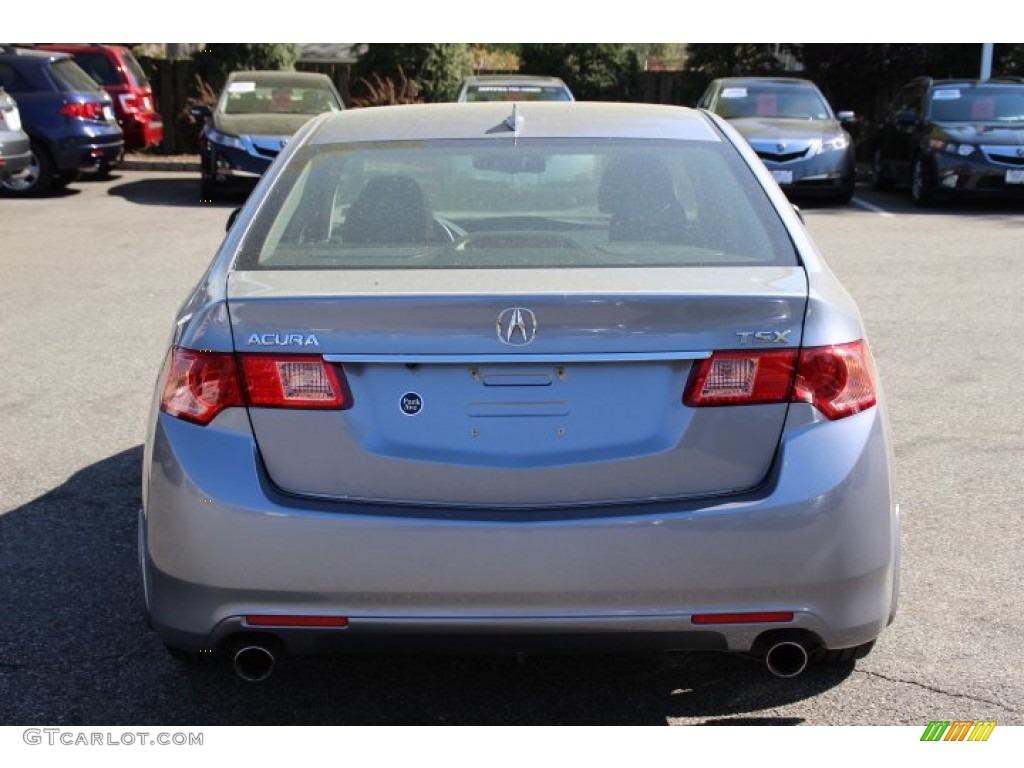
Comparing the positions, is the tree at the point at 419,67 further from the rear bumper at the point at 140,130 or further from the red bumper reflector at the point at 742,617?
the red bumper reflector at the point at 742,617

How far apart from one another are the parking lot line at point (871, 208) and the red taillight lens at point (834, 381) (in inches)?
526

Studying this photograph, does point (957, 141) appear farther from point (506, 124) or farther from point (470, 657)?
point (470, 657)

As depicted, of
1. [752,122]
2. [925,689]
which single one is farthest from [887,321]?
[752,122]

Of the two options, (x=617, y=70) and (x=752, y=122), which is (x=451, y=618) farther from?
(x=617, y=70)

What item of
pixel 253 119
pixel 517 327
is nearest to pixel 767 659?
pixel 517 327

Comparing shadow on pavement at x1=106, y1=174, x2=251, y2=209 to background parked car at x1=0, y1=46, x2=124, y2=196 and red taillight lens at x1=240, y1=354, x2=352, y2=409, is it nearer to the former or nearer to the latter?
background parked car at x1=0, y1=46, x2=124, y2=196

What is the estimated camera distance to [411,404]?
10.5 feet

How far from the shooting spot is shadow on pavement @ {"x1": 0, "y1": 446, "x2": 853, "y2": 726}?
12.3 ft

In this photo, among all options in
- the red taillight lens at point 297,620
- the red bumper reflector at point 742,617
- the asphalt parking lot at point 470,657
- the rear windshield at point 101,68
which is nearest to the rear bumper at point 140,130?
the rear windshield at point 101,68

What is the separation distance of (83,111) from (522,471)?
15.6 meters

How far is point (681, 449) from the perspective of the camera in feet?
10.4

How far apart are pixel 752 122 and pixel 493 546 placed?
1531cm

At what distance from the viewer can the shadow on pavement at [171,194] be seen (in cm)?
1755

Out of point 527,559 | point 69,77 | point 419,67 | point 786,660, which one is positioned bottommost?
point 419,67
